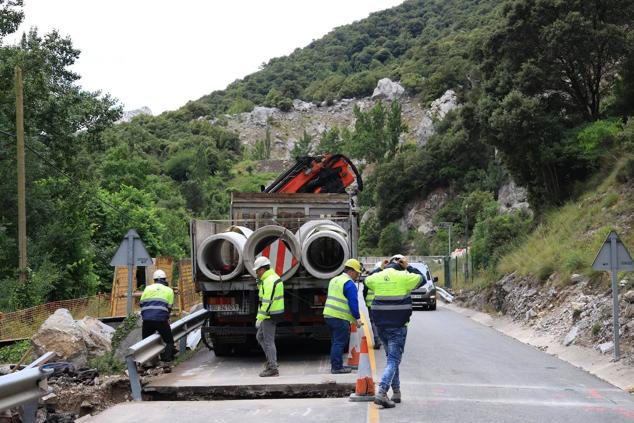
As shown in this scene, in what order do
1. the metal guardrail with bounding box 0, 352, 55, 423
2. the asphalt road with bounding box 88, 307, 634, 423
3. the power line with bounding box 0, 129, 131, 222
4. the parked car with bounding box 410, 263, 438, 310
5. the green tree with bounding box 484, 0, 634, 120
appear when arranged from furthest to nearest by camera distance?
the parked car with bounding box 410, 263, 438, 310 < the green tree with bounding box 484, 0, 634, 120 < the power line with bounding box 0, 129, 131, 222 < the asphalt road with bounding box 88, 307, 634, 423 < the metal guardrail with bounding box 0, 352, 55, 423

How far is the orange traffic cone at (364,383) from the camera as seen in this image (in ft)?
30.7

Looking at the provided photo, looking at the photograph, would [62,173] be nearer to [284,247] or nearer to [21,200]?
[21,200]

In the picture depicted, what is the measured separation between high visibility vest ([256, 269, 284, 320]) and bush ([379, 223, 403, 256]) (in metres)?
68.1

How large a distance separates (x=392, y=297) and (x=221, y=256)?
469cm

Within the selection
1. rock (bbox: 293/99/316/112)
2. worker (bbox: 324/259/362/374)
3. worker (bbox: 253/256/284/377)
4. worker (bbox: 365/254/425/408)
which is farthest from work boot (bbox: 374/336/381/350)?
rock (bbox: 293/99/316/112)

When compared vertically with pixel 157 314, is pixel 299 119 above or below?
above

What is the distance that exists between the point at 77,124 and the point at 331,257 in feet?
62.9

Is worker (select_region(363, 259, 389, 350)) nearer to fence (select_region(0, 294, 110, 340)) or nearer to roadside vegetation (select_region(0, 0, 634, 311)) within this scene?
fence (select_region(0, 294, 110, 340))

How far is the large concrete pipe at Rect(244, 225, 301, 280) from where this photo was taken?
1243cm

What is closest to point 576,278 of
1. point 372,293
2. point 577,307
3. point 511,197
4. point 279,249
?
point 577,307

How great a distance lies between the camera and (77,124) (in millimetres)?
29047

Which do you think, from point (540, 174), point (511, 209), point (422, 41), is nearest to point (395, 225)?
point (511, 209)

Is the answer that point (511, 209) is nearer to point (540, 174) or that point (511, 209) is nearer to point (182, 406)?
point (540, 174)

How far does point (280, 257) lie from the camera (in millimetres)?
12477
